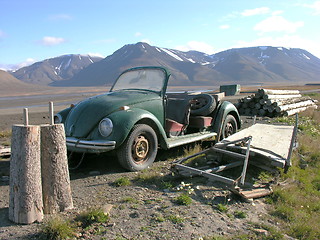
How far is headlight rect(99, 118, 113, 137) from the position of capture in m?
5.32

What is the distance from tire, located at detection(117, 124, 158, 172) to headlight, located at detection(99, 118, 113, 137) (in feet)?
1.14

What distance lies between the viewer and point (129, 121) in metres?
5.40

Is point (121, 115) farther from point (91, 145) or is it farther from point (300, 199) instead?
point (300, 199)

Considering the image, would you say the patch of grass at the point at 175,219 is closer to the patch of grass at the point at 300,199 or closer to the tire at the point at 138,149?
the patch of grass at the point at 300,199

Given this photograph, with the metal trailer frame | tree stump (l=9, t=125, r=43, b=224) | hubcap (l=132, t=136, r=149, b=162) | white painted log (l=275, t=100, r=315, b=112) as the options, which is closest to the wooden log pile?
white painted log (l=275, t=100, r=315, b=112)


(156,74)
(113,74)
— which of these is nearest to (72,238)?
(156,74)

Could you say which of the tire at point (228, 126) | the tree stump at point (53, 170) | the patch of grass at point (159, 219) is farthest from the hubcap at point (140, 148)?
the tire at point (228, 126)

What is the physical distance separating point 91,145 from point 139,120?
106 centimetres

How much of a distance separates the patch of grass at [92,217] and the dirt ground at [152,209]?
3.2 inches

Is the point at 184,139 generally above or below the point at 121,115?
below

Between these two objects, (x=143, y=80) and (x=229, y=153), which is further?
(x=143, y=80)

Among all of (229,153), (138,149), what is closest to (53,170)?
(138,149)

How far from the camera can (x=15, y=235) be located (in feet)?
10.8

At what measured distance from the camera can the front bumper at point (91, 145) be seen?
5.15 meters
